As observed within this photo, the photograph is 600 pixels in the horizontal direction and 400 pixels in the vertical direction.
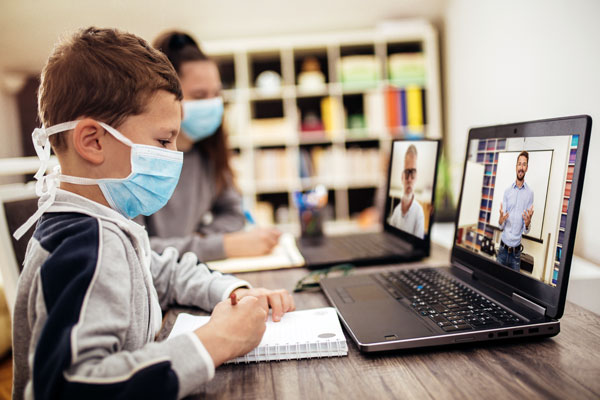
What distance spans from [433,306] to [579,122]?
36cm

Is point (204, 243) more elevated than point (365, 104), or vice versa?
point (365, 104)

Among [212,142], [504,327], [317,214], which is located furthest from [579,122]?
[212,142]

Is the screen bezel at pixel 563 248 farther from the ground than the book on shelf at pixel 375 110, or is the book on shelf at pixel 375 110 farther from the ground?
the book on shelf at pixel 375 110

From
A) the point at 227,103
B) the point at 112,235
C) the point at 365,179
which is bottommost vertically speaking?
the point at 365,179

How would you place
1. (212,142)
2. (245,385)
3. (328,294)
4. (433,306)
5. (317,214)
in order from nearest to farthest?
(245,385) → (433,306) → (328,294) → (317,214) → (212,142)

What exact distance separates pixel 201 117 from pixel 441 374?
1.20m

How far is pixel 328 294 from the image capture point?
0.85 metres

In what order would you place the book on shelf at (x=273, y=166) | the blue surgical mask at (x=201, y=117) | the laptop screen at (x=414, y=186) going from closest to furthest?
the laptop screen at (x=414, y=186)
the blue surgical mask at (x=201, y=117)
the book on shelf at (x=273, y=166)

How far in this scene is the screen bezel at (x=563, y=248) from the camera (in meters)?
0.59

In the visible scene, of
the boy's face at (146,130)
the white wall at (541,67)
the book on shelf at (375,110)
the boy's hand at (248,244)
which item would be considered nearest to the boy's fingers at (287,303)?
the boy's face at (146,130)

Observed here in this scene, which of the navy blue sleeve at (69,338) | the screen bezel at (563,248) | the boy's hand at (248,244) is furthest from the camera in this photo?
the boy's hand at (248,244)

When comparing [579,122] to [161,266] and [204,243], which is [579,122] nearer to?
[161,266]

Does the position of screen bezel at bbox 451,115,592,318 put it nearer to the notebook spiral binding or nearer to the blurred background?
the notebook spiral binding

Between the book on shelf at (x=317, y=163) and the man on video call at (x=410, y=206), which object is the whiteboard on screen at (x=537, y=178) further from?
the book on shelf at (x=317, y=163)
